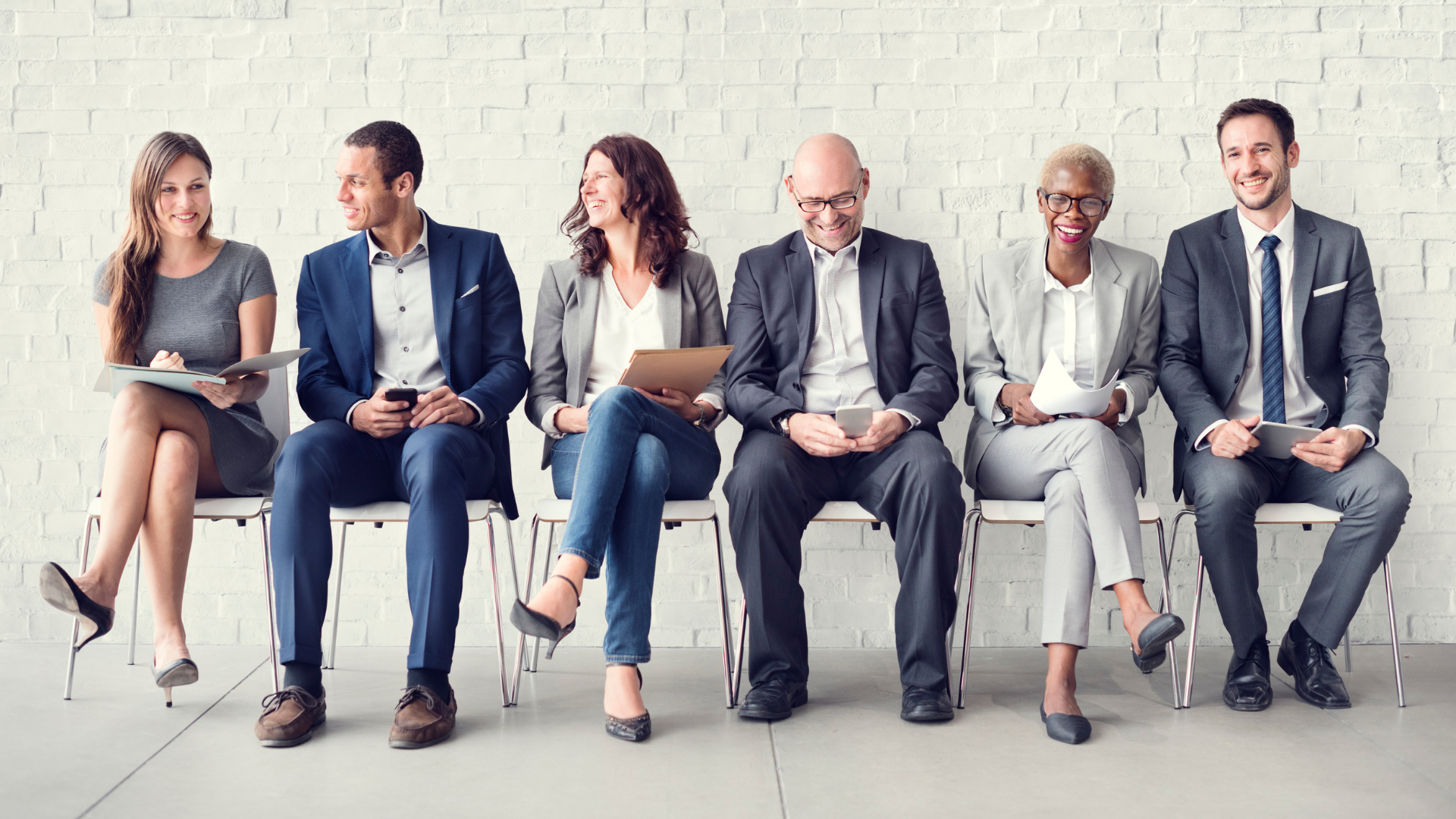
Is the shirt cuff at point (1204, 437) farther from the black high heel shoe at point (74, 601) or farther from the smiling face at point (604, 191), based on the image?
the black high heel shoe at point (74, 601)

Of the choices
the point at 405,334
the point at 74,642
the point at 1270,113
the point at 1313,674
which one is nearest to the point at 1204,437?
the point at 1313,674

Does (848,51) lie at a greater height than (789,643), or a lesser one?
greater

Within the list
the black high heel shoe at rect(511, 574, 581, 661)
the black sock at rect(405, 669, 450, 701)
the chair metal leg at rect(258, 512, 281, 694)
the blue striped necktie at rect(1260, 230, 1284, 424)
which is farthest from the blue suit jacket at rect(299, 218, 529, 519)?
the blue striped necktie at rect(1260, 230, 1284, 424)

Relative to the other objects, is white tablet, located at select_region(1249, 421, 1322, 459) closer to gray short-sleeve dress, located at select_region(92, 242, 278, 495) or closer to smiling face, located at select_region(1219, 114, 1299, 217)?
smiling face, located at select_region(1219, 114, 1299, 217)

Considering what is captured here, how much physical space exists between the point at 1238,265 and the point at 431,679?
2288 mm

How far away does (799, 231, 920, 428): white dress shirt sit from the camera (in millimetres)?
2893

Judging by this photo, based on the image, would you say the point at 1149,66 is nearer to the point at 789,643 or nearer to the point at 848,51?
the point at 848,51

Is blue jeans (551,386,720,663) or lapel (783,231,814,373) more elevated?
lapel (783,231,814,373)

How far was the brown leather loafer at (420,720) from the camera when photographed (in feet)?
7.63

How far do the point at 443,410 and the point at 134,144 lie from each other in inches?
61.0

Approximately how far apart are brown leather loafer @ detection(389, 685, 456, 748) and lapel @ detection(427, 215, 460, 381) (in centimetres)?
82

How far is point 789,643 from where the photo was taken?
263cm

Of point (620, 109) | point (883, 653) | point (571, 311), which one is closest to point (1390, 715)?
point (883, 653)

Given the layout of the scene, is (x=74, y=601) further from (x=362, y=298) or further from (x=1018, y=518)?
(x=1018, y=518)
